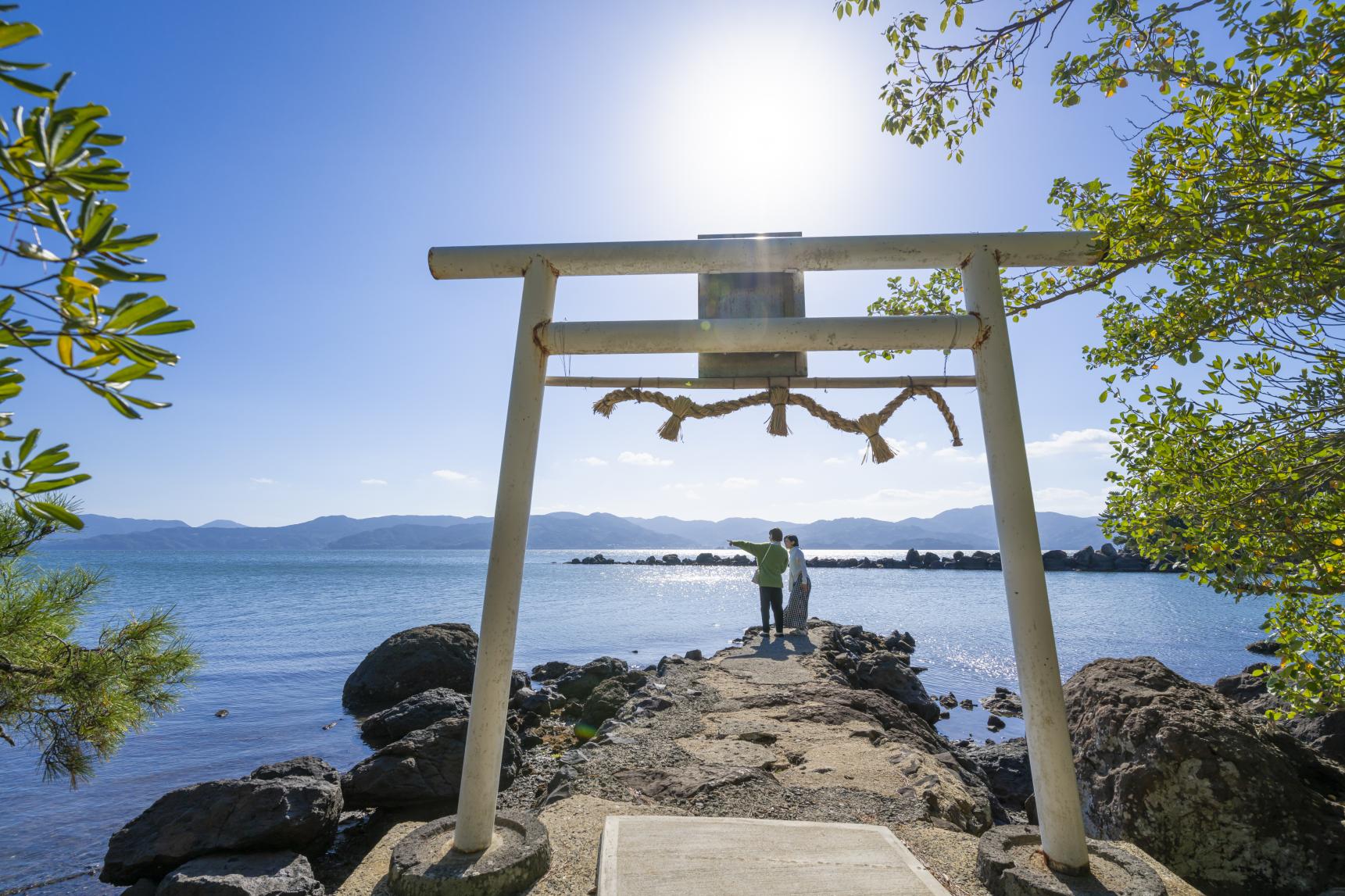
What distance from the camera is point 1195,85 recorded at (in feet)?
13.2

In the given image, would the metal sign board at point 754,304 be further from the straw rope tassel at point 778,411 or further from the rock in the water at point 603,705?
the rock in the water at point 603,705

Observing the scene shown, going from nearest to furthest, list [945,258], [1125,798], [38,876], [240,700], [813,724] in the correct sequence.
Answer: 1. [945,258]
2. [1125,798]
3. [38,876]
4. [813,724]
5. [240,700]

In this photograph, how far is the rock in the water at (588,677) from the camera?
39.7 feet

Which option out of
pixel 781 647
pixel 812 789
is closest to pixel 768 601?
pixel 781 647

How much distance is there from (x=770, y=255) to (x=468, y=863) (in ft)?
12.2

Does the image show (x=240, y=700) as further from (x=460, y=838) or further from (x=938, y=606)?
(x=938, y=606)

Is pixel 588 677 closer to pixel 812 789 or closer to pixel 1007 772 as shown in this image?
pixel 1007 772

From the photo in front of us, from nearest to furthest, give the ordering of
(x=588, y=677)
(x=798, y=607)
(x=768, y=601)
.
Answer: (x=768, y=601)
(x=588, y=677)
(x=798, y=607)

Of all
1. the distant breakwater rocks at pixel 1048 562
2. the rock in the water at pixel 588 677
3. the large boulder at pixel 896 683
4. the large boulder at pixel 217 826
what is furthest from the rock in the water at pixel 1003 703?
the distant breakwater rocks at pixel 1048 562

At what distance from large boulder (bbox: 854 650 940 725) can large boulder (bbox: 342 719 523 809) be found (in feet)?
21.8

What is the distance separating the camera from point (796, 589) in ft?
42.0

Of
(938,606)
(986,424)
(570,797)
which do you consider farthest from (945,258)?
(938,606)

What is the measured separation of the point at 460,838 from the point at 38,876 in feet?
20.4

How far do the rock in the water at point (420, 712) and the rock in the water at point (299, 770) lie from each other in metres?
2.09
